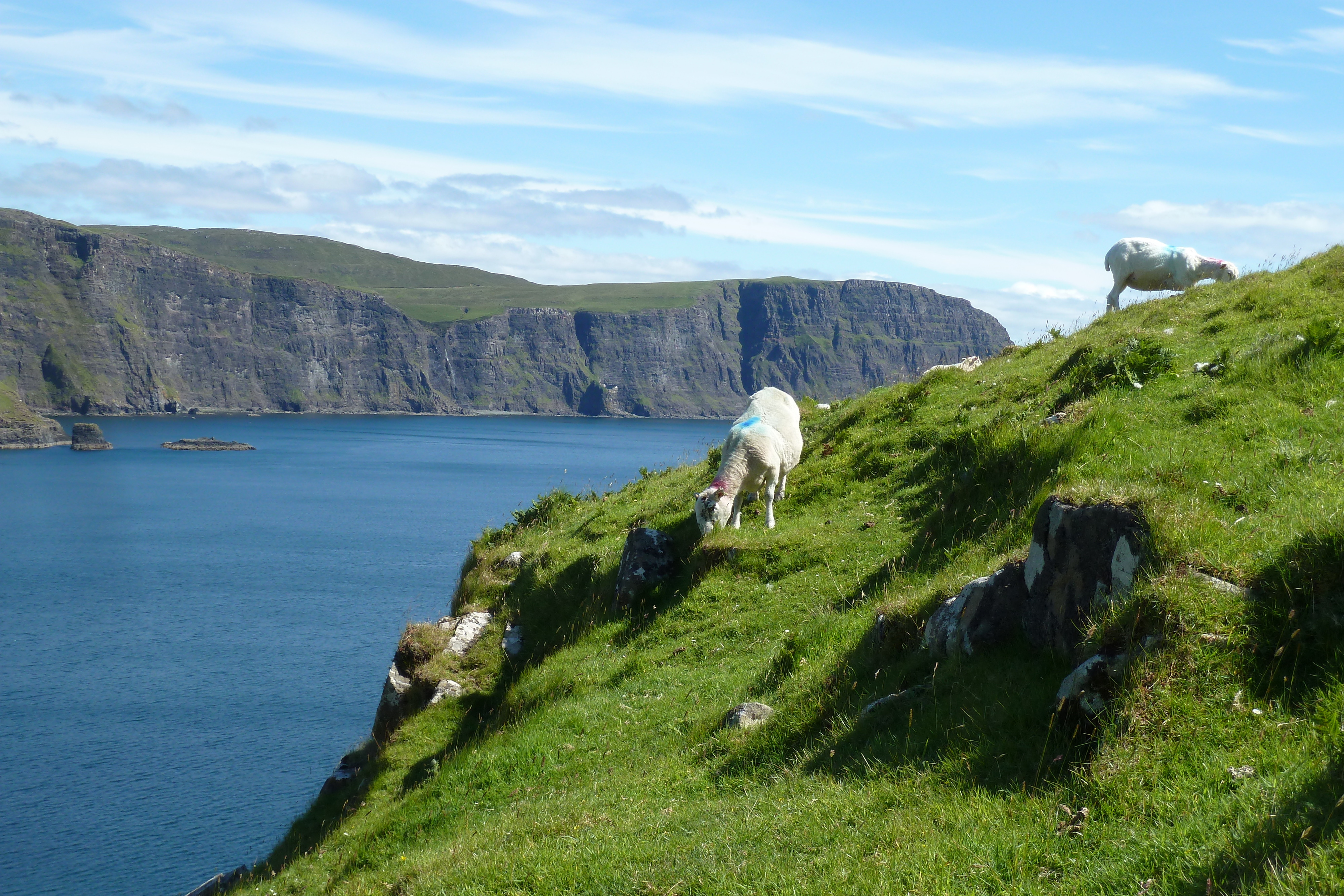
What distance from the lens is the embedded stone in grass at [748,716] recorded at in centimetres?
1026

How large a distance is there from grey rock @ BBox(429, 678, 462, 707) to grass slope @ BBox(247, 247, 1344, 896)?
0.27 metres

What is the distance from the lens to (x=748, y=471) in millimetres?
18297

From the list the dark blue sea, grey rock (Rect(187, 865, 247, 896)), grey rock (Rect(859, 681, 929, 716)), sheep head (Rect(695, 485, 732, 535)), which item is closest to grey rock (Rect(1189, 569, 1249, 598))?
grey rock (Rect(859, 681, 929, 716))

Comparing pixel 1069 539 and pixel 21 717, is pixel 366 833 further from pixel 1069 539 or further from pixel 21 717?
pixel 21 717

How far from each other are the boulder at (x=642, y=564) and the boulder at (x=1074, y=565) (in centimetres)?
951

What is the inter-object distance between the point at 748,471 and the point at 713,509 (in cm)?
116

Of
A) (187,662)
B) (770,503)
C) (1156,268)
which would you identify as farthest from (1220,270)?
(187,662)

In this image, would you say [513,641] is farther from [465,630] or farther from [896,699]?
[896,699]

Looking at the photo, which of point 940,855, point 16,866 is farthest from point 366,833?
point 16,866

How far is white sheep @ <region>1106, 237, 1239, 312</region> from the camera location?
83.7 ft

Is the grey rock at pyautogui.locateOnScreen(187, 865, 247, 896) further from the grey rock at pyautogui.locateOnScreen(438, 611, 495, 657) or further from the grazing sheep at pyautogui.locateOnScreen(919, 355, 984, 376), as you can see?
the grazing sheep at pyautogui.locateOnScreen(919, 355, 984, 376)

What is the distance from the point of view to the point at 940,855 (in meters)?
6.29

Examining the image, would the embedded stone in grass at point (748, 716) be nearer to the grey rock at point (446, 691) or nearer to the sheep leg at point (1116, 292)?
the grey rock at point (446, 691)

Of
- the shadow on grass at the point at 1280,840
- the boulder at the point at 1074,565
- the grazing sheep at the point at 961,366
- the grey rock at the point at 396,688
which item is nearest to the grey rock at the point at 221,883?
the grey rock at the point at 396,688
